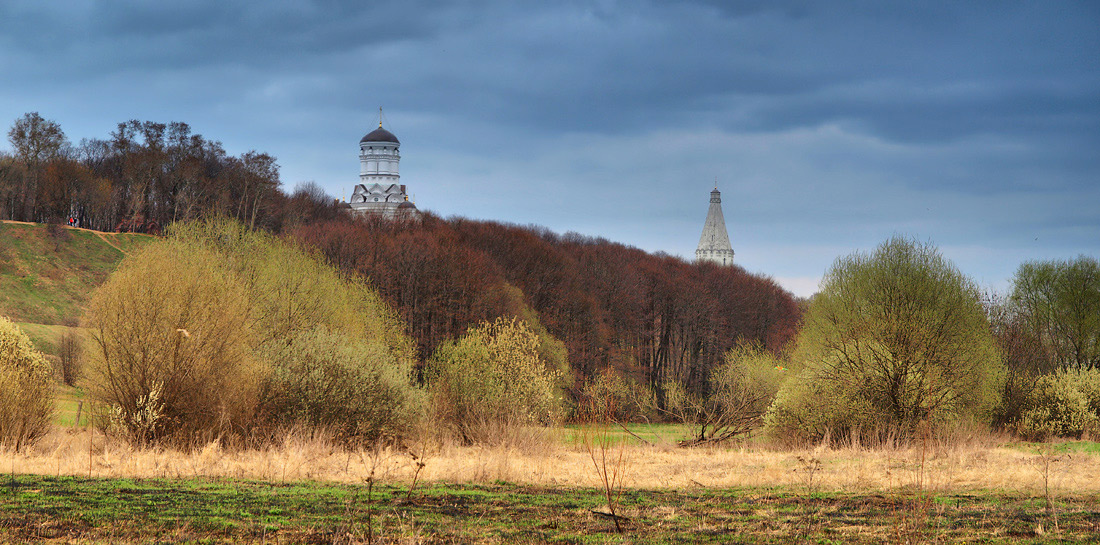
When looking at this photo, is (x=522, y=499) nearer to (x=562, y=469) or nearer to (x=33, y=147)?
(x=562, y=469)

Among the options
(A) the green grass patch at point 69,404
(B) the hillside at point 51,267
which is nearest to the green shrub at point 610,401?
(A) the green grass patch at point 69,404

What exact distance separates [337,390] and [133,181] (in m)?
85.6

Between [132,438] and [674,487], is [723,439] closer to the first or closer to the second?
[674,487]

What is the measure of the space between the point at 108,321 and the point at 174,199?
83.9 m

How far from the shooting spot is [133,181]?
10450cm

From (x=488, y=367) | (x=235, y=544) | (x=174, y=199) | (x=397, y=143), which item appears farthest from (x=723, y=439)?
(x=397, y=143)

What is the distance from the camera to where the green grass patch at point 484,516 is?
35.0 feet

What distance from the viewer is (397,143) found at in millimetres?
155000

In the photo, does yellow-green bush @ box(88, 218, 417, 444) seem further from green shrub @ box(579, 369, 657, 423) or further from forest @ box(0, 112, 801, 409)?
forest @ box(0, 112, 801, 409)

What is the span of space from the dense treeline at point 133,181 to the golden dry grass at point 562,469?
7774 centimetres

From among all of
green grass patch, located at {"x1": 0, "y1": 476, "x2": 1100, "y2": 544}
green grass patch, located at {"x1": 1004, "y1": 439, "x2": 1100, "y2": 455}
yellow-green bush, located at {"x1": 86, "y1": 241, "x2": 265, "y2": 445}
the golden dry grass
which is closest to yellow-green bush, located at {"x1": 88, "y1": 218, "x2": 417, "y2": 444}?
yellow-green bush, located at {"x1": 86, "y1": 241, "x2": 265, "y2": 445}

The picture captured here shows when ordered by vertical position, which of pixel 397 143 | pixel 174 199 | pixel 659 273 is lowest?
pixel 659 273

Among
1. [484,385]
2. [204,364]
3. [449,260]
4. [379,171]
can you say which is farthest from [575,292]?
[379,171]

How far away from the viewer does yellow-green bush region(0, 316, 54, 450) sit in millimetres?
25016
